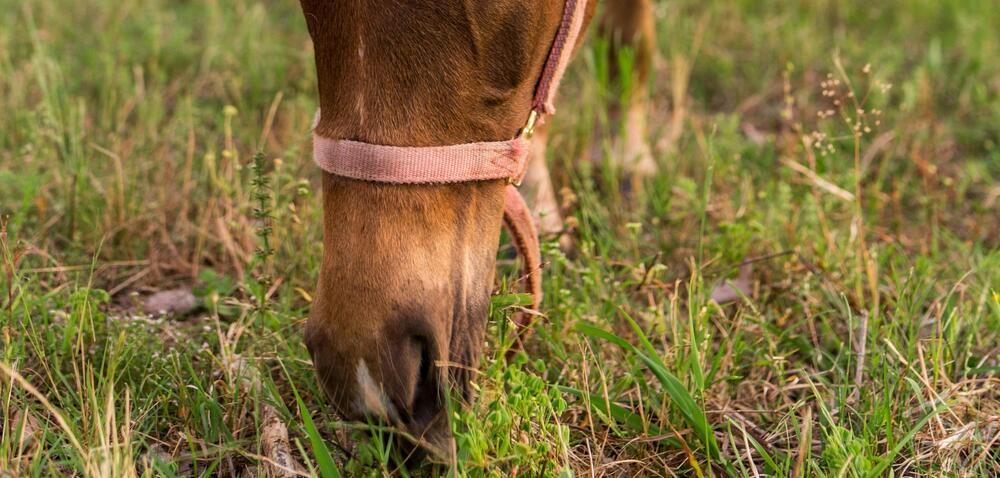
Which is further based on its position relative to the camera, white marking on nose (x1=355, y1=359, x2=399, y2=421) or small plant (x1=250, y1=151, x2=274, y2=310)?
small plant (x1=250, y1=151, x2=274, y2=310)

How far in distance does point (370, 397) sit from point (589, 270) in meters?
0.94

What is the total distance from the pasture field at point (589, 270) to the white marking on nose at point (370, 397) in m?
0.05

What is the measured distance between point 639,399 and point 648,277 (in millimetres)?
580

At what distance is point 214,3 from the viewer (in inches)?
161

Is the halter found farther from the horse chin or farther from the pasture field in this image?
the pasture field

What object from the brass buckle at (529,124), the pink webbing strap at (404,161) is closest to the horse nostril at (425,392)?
the pink webbing strap at (404,161)

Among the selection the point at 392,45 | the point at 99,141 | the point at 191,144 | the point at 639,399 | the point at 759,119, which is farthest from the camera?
the point at 759,119

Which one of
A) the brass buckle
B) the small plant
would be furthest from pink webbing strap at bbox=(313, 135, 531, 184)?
the small plant

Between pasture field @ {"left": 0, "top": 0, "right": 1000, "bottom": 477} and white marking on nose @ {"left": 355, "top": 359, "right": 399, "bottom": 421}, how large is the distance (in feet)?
0.15

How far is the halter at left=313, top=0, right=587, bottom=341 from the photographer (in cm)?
146

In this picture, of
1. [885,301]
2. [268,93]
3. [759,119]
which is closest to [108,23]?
[268,93]

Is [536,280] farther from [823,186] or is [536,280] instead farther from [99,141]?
[99,141]

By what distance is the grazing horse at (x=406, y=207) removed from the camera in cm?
143

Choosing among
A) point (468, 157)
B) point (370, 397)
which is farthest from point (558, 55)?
A: point (370, 397)
